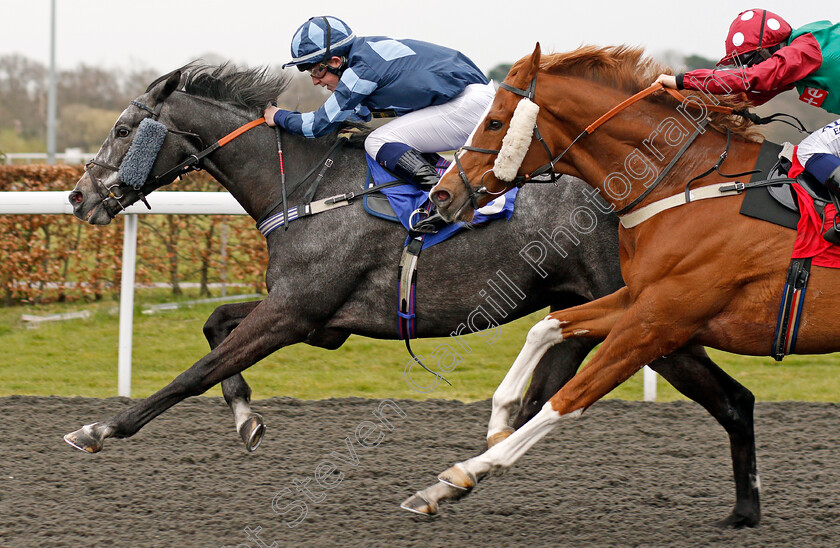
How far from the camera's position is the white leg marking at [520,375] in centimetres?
324

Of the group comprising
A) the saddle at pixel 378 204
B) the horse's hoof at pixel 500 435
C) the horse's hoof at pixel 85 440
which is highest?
the saddle at pixel 378 204

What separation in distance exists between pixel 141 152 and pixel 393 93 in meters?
1.09

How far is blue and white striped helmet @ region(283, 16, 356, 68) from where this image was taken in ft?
13.3

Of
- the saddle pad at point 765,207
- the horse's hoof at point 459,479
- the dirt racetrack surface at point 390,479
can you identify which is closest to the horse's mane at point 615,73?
the saddle pad at point 765,207

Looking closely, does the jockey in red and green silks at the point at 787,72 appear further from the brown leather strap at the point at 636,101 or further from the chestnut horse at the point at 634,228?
the chestnut horse at the point at 634,228

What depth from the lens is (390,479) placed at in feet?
13.6

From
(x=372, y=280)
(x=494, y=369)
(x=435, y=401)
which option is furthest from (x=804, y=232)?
(x=494, y=369)

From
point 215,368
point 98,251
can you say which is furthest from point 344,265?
point 98,251

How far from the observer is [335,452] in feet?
14.9

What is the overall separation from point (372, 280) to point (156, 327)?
4071 millimetres

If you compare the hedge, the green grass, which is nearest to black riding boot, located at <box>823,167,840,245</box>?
the green grass

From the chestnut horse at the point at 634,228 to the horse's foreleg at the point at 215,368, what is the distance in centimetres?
98

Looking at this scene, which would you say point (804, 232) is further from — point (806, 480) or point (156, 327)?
point (156, 327)

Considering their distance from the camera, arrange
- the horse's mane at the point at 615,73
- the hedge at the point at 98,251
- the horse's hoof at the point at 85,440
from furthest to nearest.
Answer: the hedge at the point at 98,251 → the horse's hoof at the point at 85,440 → the horse's mane at the point at 615,73
